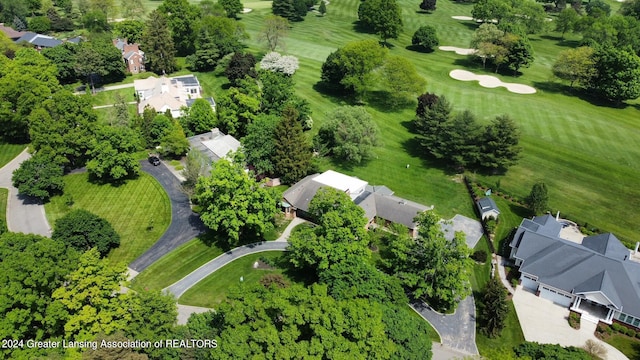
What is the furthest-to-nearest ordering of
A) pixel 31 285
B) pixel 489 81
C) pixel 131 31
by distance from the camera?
pixel 131 31 → pixel 489 81 → pixel 31 285

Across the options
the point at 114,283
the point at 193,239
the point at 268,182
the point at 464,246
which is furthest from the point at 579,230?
the point at 114,283

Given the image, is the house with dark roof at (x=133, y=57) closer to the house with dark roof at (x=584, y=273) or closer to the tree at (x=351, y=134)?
the tree at (x=351, y=134)

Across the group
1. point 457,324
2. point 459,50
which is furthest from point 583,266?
point 459,50

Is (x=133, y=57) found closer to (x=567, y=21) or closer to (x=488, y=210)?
(x=488, y=210)

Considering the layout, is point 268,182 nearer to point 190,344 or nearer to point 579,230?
point 190,344

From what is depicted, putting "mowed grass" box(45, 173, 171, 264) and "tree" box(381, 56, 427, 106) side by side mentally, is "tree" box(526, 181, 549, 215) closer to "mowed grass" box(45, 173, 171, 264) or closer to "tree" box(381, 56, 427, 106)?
"tree" box(381, 56, 427, 106)
